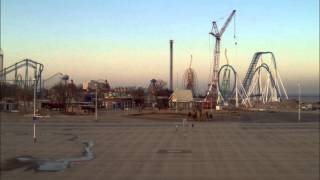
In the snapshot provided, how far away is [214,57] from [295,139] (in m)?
103

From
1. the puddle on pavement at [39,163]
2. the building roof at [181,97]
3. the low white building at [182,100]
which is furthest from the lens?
the low white building at [182,100]

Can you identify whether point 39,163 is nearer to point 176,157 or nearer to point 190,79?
point 176,157

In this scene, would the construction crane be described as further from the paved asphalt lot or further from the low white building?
the paved asphalt lot

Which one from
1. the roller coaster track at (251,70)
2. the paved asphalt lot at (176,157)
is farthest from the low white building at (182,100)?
the paved asphalt lot at (176,157)

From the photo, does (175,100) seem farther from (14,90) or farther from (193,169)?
(193,169)

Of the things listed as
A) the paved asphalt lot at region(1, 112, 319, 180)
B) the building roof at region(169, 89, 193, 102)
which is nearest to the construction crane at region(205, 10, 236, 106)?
the building roof at region(169, 89, 193, 102)

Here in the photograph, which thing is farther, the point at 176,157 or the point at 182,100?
the point at 182,100

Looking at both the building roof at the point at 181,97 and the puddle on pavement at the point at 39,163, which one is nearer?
the puddle on pavement at the point at 39,163

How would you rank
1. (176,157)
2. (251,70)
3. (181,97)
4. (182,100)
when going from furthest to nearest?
(251,70), (181,97), (182,100), (176,157)

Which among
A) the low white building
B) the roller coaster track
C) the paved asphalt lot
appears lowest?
the paved asphalt lot

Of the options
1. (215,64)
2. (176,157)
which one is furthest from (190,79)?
(176,157)

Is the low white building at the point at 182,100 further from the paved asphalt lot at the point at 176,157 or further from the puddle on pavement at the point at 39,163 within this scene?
the puddle on pavement at the point at 39,163

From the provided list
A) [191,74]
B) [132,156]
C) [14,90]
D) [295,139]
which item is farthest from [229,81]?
[132,156]

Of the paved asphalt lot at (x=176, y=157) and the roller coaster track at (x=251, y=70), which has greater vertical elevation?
the roller coaster track at (x=251, y=70)
